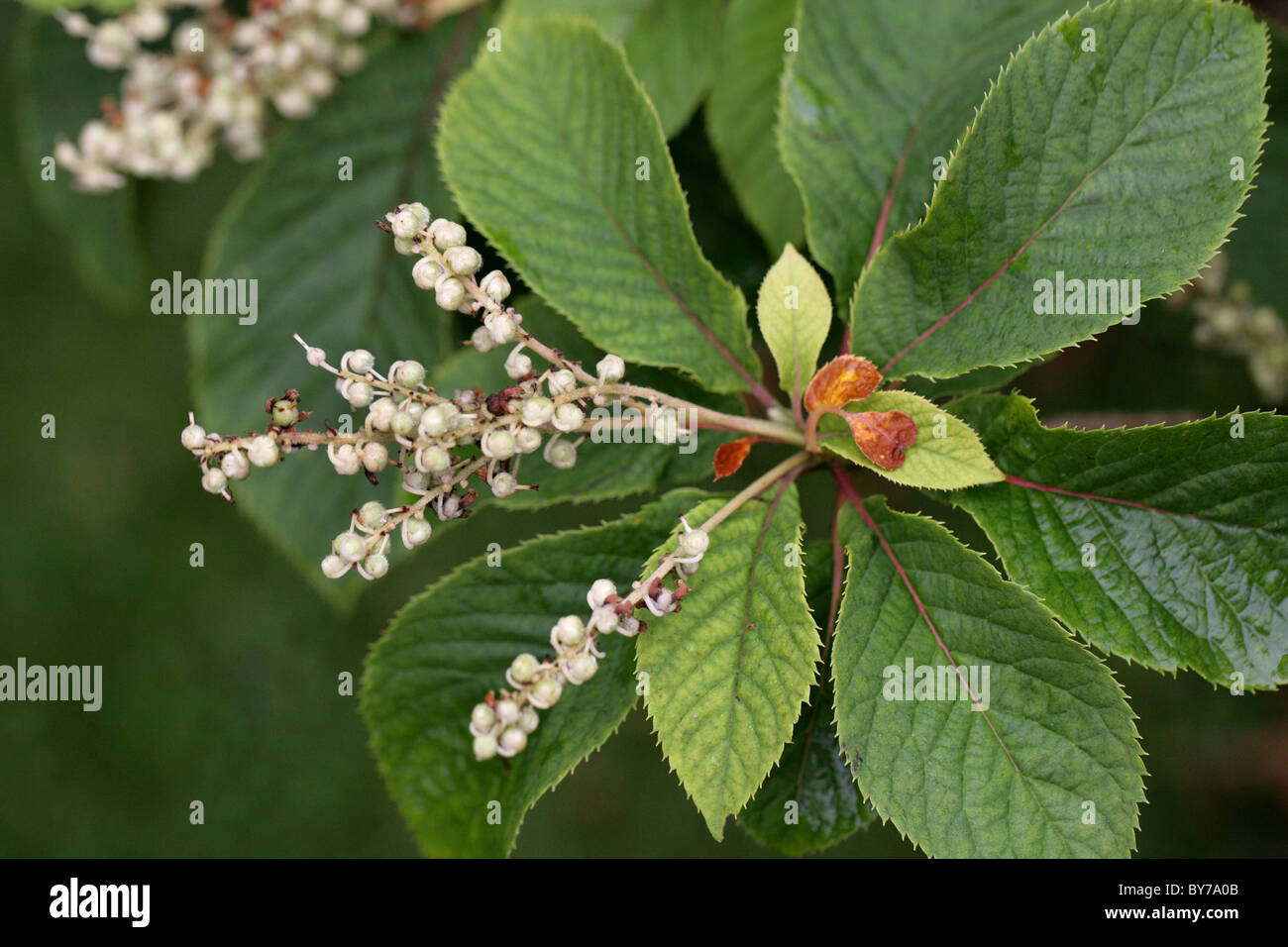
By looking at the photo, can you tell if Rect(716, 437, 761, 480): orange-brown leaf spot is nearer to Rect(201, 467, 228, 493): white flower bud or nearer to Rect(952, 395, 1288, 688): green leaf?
Rect(952, 395, 1288, 688): green leaf

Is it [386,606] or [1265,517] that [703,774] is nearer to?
[1265,517]

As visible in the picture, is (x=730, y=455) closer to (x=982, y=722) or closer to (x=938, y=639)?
(x=938, y=639)

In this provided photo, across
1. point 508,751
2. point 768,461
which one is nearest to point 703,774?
point 508,751

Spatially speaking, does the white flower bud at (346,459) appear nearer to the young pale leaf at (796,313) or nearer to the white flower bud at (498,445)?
the white flower bud at (498,445)

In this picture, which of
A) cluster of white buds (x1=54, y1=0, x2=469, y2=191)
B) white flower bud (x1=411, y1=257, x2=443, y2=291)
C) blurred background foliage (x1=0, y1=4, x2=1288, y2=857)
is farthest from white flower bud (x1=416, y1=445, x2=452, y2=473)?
blurred background foliage (x1=0, y1=4, x2=1288, y2=857)

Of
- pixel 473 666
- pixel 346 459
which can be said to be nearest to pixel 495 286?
pixel 346 459

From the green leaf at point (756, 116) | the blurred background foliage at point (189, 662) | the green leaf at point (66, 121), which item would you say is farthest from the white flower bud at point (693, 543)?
the green leaf at point (66, 121)
